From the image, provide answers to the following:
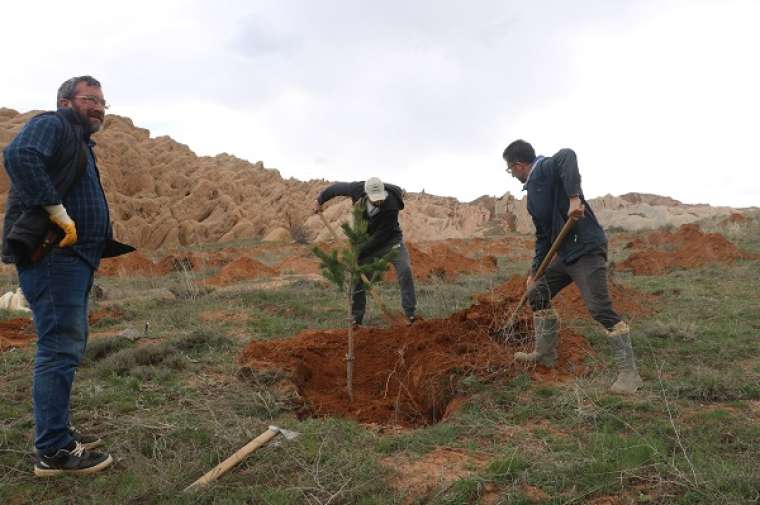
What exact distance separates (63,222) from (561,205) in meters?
3.24

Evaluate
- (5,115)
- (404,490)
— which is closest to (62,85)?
(404,490)

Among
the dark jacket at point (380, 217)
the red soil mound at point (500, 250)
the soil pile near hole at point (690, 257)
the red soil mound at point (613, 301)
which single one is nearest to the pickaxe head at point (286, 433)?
the dark jacket at point (380, 217)

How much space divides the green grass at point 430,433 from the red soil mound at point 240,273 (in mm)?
5881

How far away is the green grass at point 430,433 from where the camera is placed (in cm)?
262

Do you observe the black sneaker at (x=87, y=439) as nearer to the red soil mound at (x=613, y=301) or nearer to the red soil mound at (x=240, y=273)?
the red soil mound at (x=613, y=301)

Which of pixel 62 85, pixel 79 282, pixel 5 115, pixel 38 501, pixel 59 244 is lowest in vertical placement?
pixel 38 501

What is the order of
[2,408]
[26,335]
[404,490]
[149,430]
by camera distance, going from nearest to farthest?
[404,490]
[149,430]
[2,408]
[26,335]

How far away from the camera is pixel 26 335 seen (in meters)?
6.20

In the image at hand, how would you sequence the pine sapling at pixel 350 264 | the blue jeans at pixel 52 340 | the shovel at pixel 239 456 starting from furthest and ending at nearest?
the pine sapling at pixel 350 264 → the blue jeans at pixel 52 340 → the shovel at pixel 239 456

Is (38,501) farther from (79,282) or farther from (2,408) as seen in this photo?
(2,408)

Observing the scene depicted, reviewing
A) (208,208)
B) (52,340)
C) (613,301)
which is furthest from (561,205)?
(208,208)


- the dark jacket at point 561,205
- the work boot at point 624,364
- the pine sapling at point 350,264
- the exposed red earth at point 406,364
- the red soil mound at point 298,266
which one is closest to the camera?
the work boot at point 624,364

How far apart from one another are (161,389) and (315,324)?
271 cm

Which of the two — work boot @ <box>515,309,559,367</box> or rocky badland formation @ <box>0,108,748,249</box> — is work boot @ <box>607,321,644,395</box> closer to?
work boot @ <box>515,309,559,367</box>
